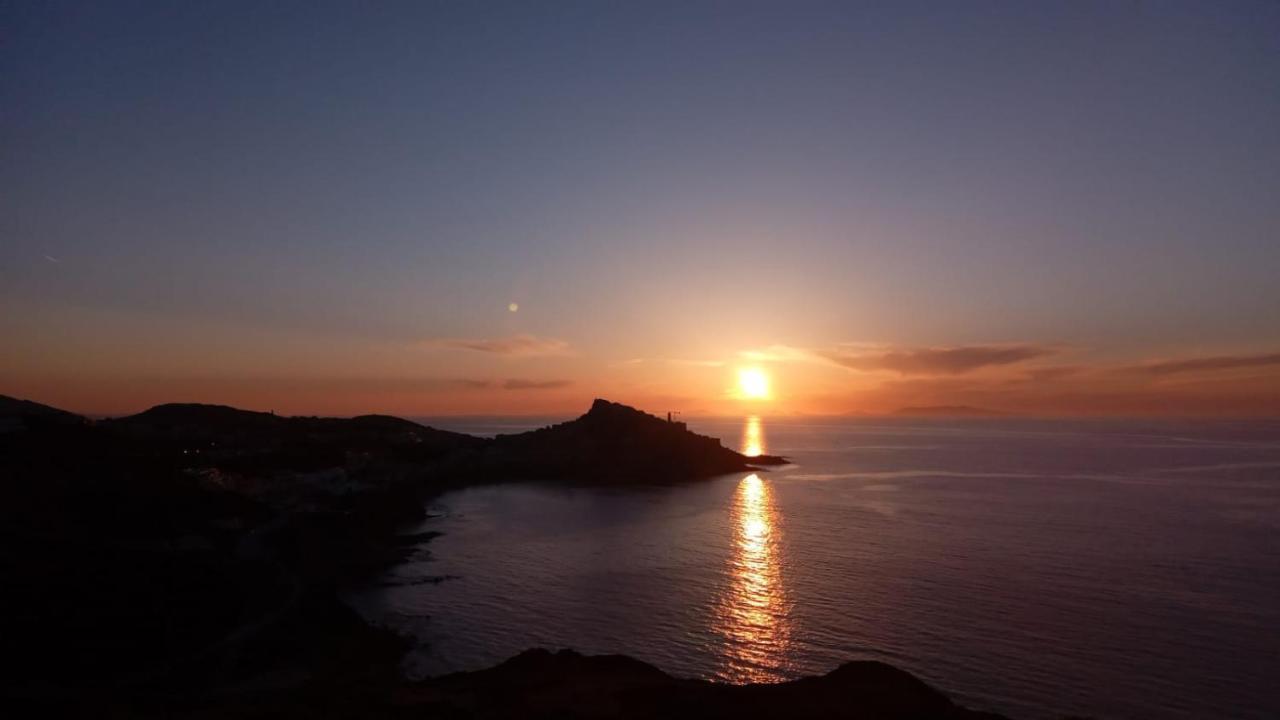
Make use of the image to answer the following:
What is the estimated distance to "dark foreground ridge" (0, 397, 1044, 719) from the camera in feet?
76.9

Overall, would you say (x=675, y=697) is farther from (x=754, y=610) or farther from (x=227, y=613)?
(x=227, y=613)

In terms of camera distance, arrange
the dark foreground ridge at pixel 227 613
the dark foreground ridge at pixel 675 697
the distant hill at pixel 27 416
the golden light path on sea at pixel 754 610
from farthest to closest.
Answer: the distant hill at pixel 27 416, the golden light path on sea at pixel 754 610, the dark foreground ridge at pixel 227 613, the dark foreground ridge at pixel 675 697

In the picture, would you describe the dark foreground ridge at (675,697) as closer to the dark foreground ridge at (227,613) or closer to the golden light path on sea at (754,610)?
the dark foreground ridge at (227,613)

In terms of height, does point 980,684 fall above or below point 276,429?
below

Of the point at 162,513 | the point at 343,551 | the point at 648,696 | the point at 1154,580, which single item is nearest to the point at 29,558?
the point at 162,513

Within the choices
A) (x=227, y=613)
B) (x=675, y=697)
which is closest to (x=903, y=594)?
(x=675, y=697)

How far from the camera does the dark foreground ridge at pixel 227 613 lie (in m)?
23.5

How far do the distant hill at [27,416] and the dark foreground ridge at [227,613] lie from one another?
763 mm

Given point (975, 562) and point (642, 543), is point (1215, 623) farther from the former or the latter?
point (642, 543)

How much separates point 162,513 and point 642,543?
44336 millimetres

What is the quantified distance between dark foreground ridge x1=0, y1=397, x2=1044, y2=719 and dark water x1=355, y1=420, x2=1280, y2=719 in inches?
246

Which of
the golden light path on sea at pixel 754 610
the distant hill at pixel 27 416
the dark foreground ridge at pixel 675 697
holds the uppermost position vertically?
the distant hill at pixel 27 416

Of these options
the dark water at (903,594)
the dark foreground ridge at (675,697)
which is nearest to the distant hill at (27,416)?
the dark water at (903,594)

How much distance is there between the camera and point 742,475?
14250 centimetres
